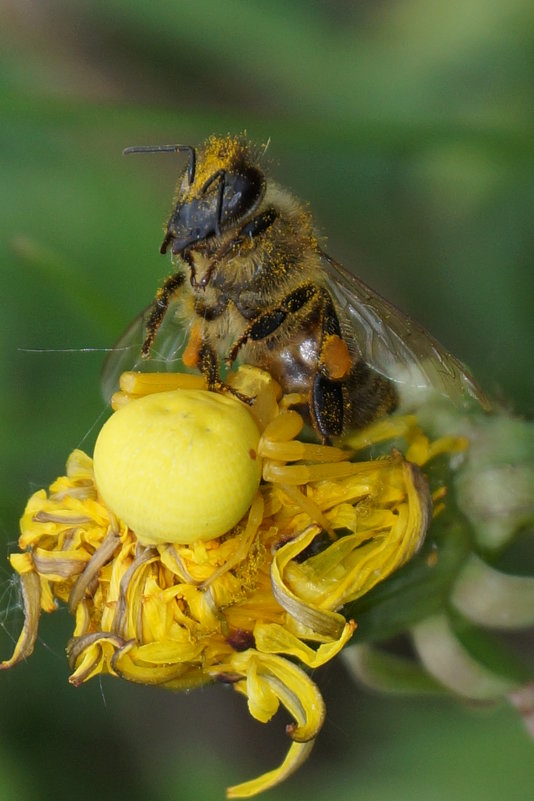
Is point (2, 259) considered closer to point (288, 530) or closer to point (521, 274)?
point (521, 274)

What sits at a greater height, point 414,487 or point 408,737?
point 414,487

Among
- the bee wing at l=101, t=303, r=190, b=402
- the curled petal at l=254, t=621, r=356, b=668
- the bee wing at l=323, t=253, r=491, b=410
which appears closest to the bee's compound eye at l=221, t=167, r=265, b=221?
the bee wing at l=323, t=253, r=491, b=410

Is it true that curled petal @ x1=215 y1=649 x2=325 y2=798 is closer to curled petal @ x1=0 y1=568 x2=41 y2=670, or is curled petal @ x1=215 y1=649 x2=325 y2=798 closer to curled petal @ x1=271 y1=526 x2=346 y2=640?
curled petal @ x1=271 y1=526 x2=346 y2=640

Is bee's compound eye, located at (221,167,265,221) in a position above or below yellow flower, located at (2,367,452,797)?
above

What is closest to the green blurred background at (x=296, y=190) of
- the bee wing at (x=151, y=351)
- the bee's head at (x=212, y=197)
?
the bee wing at (x=151, y=351)

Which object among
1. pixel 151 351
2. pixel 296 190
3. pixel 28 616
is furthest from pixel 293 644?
pixel 296 190

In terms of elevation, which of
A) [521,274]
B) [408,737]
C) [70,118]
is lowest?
[408,737]

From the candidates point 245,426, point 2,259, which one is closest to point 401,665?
point 245,426

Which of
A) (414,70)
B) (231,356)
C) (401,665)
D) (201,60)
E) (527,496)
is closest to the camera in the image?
(231,356)
